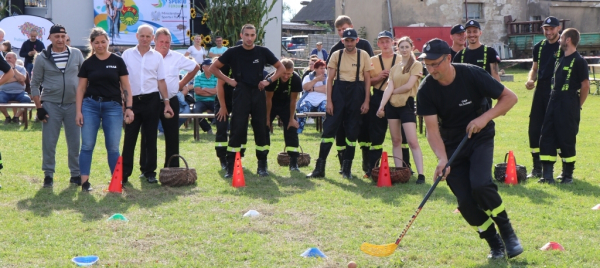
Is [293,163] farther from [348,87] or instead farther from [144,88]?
[144,88]

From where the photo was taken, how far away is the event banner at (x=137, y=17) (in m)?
20.2

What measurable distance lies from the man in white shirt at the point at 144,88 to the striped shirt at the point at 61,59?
26.9 inches

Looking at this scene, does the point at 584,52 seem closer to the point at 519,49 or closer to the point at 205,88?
the point at 519,49

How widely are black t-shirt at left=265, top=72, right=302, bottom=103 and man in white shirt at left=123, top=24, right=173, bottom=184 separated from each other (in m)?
1.68

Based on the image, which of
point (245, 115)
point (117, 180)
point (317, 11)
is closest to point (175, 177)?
point (117, 180)

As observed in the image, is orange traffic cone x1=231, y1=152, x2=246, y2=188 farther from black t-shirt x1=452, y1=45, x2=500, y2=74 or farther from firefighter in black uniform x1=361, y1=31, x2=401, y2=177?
black t-shirt x1=452, y1=45, x2=500, y2=74

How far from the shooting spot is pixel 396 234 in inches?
242

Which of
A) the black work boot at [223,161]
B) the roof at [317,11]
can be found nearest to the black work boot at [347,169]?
the black work boot at [223,161]

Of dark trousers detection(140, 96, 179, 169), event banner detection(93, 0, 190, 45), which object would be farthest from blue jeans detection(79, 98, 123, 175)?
event banner detection(93, 0, 190, 45)

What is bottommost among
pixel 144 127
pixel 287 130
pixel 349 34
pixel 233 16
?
pixel 287 130

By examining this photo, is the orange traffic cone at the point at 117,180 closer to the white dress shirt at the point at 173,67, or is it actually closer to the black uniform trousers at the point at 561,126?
the white dress shirt at the point at 173,67

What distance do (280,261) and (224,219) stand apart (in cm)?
158

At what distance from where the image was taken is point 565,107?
28.1ft

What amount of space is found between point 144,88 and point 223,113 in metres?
1.33
